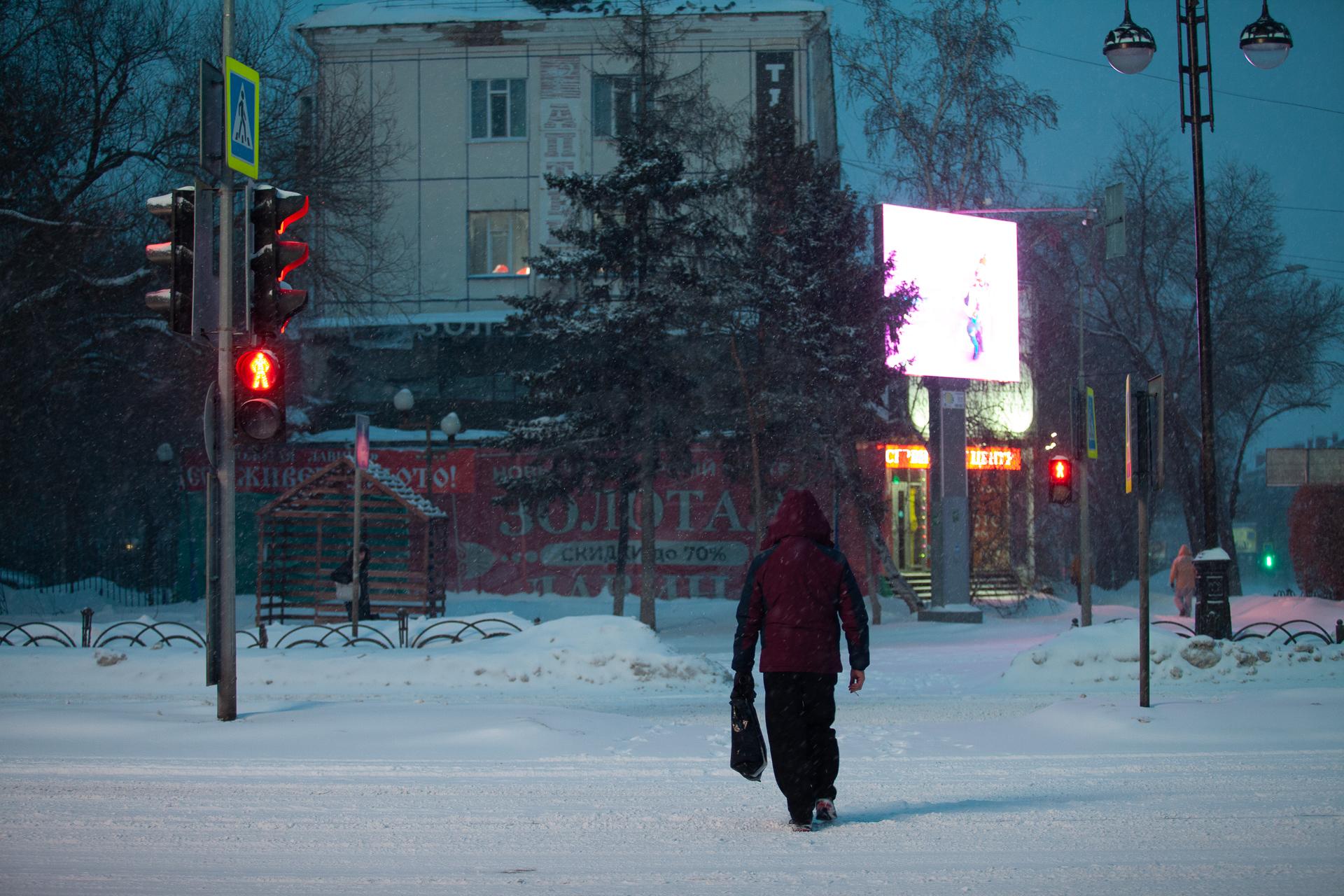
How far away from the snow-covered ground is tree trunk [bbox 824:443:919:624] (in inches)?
430

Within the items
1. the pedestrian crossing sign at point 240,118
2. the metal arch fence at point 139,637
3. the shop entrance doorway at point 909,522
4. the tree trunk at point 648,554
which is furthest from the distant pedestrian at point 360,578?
the shop entrance doorway at point 909,522

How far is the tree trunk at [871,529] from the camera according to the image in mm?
25641

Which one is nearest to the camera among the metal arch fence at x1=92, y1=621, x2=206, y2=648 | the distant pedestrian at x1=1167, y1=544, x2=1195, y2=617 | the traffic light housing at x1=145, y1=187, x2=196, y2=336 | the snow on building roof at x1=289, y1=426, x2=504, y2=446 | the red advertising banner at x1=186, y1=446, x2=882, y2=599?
the traffic light housing at x1=145, y1=187, x2=196, y2=336

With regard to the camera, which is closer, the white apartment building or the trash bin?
the trash bin

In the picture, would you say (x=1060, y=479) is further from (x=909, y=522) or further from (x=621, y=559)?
(x=909, y=522)

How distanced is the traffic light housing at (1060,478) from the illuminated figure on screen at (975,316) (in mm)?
8363

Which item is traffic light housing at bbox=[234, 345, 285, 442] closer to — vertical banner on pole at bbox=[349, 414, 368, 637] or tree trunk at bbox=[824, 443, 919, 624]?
vertical banner on pole at bbox=[349, 414, 368, 637]

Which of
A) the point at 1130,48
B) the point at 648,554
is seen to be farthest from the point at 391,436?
the point at 1130,48

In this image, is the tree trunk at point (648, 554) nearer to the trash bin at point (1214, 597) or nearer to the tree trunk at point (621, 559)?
the tree trunk at point (621, 559)

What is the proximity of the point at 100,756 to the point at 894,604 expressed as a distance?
2481 cm

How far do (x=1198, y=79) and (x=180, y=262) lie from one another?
43.5ft

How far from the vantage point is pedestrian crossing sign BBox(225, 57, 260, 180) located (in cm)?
980

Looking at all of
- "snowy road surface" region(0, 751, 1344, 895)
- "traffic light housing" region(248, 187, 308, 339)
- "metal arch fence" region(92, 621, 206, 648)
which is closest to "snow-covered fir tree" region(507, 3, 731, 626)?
"metal arch fence" region(92, 621, 206, 648)

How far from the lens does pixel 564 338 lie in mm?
23031
